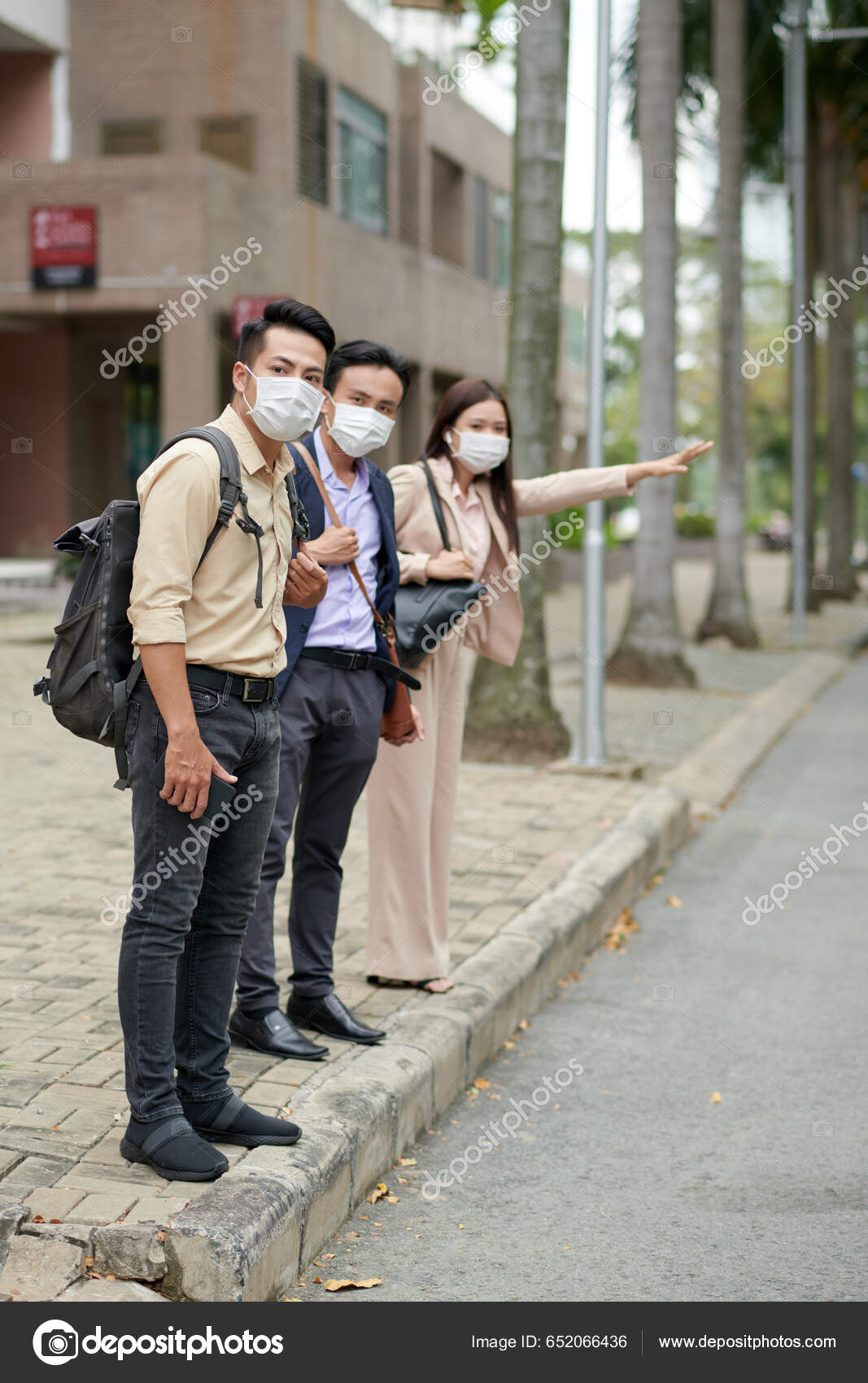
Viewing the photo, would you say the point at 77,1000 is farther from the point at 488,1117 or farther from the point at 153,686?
the point at 153,686

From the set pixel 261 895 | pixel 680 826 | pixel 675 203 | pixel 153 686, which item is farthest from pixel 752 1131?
pixel 675 203

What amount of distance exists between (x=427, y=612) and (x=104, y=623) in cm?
177

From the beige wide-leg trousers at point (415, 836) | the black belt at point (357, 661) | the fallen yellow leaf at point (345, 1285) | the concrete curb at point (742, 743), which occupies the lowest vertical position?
the fallen yellow leaf at point (345, 1285)

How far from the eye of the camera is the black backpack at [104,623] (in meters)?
3.46

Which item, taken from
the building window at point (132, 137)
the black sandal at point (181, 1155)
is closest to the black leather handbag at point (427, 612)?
the black sandal at point (181, 1155)

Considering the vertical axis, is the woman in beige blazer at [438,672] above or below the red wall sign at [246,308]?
below

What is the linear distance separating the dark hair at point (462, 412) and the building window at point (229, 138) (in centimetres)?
2035

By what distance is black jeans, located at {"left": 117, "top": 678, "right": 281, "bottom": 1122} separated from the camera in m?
3.51

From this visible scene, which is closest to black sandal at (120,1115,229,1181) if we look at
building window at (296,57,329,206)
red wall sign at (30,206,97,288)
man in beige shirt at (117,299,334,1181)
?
man in beige shirt at (117,299,334,1181)

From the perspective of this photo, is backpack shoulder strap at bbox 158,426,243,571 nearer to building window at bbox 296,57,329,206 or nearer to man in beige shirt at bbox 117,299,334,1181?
man in beige shirt at bbox 117,299,334,1181

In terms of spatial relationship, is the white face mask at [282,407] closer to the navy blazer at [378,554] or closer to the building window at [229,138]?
the navy blazer at [378,554]

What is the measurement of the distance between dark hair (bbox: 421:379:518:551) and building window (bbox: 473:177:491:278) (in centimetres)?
2940
